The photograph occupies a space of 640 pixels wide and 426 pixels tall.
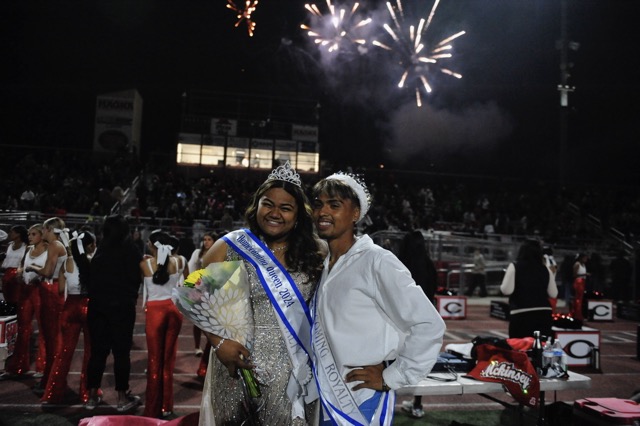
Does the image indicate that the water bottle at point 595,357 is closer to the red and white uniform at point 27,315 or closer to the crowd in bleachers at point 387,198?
the red and white uniform at point 27,315

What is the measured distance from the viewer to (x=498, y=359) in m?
4.10

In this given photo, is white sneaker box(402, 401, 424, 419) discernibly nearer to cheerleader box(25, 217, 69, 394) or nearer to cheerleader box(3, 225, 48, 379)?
cheerleader box(25, 217, 69, 394)

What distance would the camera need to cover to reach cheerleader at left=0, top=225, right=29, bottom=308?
6.30 meters

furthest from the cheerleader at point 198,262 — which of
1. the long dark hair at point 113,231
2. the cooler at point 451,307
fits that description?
the cooler at point 451,307

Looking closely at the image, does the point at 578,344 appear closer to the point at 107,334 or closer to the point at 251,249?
the point at 107,334

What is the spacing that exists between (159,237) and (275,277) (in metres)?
3.11

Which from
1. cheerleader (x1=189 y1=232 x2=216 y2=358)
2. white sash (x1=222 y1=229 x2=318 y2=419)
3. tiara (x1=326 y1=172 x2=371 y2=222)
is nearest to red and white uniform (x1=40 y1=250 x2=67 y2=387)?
cheerleader (x1=189 y1=232 x2=216 y2=358)

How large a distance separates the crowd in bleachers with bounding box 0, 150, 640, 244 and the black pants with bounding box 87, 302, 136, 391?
10.1 meters

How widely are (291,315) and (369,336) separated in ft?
1.28

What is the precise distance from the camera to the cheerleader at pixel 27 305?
590cm

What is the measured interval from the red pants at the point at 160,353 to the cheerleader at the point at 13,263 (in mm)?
2459

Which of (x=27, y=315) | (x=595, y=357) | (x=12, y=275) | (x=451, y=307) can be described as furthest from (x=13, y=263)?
(x=451, y=307)

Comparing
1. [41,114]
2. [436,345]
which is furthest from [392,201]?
[41,114]

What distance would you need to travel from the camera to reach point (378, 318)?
2.22m
